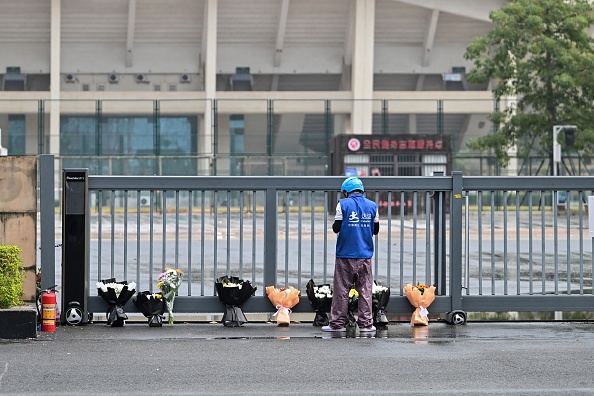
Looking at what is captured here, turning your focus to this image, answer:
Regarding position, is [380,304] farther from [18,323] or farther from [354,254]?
[18,323]

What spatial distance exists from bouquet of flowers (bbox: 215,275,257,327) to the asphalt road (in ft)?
0.73

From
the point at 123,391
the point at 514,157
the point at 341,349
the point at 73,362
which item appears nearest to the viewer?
the point at 123,391

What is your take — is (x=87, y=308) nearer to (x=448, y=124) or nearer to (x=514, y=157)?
(x=514, y=157)

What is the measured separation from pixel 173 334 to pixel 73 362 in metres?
2.10

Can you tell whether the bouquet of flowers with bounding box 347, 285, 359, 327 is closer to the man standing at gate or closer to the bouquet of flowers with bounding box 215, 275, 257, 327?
the man standing at gate

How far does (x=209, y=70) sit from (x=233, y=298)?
4624cm

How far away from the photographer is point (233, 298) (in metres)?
12.5

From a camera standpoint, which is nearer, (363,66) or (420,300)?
(420,300)

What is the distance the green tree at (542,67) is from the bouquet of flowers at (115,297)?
35.6 metres

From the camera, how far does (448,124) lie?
5869 cm

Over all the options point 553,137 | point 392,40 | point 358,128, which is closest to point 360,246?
point 553,137

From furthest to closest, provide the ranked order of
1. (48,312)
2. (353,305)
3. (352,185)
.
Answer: (353,305) → (352,185) → (48,312)

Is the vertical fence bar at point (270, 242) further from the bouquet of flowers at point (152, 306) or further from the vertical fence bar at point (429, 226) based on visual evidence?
the vertical fence bar at point (429, 226)

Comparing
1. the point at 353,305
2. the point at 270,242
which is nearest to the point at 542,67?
the point at 270,242
